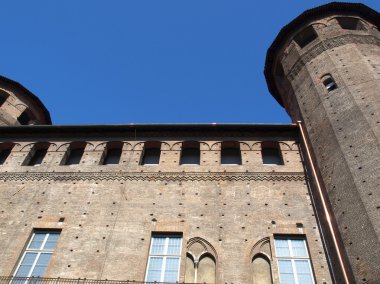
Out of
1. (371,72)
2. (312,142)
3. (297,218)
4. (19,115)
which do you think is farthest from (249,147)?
(19,115)

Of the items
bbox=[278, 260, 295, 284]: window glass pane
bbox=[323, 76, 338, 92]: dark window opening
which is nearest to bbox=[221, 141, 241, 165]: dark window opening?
bbox=[323, 76, 338, 92]: dark window opening

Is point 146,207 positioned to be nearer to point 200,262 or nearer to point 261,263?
point 200,262

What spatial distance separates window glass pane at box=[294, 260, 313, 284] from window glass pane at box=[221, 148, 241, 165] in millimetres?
3782

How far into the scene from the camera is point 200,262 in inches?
341

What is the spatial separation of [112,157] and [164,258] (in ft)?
14.8

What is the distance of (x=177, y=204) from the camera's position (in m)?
10.1

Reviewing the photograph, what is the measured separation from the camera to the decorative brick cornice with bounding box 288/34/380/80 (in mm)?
12789

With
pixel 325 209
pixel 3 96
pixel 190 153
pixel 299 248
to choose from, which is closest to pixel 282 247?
pixel 299 248

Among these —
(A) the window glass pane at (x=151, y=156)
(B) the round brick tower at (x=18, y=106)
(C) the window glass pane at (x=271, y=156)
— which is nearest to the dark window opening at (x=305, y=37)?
(C) the window glass pane at (x=271, y=156)

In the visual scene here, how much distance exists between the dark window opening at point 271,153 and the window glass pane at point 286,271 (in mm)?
3619

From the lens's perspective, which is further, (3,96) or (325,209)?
(3,96)

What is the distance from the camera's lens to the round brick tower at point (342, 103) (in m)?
8.01

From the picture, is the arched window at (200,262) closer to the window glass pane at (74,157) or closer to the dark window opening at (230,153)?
the dark window opening at (230,153)

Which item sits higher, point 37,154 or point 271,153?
point 271,153
